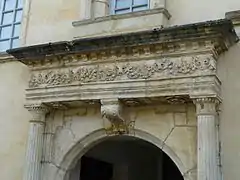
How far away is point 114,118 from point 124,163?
2644mm

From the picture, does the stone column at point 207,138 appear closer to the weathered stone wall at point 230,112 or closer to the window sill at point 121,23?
the weathered stone wall at point 230,112

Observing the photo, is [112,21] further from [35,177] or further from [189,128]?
[35,177]

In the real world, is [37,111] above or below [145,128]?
above

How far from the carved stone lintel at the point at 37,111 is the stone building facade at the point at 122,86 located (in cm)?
1

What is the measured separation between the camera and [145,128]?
5.09 metres

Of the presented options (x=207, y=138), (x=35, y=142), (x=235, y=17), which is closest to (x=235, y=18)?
(x=235, y=17)

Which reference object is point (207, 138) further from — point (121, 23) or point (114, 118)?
point (121, 23)

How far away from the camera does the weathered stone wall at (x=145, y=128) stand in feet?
15.8

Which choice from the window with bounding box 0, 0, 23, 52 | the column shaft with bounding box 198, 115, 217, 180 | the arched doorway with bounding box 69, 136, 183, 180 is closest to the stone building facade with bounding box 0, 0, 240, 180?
the column shaft with bounding box 198, 115, 217, 180

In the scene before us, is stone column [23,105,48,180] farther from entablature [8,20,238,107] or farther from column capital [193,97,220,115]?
column capital [193,97,220,115]

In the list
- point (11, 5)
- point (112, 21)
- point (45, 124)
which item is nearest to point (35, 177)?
point (45, 124)

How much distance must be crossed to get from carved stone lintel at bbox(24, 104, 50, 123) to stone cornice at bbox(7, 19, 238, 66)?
591mm

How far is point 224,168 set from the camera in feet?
14.9

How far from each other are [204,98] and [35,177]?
7.66 feet
